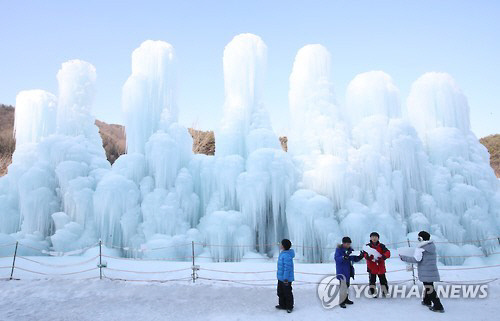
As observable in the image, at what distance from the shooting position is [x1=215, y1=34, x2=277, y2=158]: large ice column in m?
13.7

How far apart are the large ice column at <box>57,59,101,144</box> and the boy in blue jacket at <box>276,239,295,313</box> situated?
12890 mm

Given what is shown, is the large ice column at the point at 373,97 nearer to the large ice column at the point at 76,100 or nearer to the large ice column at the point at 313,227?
the large ice column at the point at 313,227

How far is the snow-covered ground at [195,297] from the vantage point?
5242mm

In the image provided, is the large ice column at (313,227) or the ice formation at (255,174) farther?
the ice formation at (255,174)

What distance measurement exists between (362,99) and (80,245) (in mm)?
12523

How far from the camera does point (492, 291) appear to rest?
645 centimetres

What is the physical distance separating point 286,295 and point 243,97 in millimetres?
10166

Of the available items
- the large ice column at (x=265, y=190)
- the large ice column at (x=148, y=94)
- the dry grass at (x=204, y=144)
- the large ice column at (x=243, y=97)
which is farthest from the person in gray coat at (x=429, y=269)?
the dry grass at (x=204, y=144)

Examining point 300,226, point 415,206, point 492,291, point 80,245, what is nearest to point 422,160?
point 415,206

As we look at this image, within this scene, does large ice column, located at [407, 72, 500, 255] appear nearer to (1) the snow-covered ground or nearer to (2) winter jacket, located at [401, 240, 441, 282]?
(1) the snow-covered ground

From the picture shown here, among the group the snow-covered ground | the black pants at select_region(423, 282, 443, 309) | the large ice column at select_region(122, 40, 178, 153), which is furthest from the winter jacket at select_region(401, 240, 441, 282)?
the large ice column at select_region(122, 40, 178, 153)

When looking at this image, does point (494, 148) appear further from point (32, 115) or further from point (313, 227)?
→ point (32, 115)

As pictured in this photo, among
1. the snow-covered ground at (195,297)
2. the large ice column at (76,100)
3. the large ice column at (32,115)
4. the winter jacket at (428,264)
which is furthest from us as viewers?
the large ice column at (32,115)

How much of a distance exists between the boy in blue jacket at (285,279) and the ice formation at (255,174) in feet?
18.7
